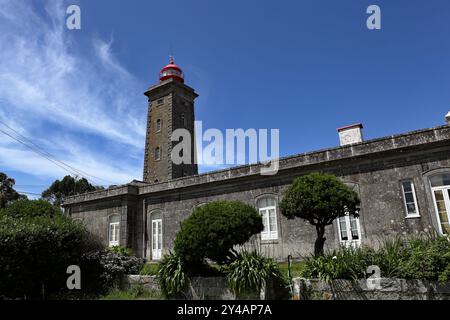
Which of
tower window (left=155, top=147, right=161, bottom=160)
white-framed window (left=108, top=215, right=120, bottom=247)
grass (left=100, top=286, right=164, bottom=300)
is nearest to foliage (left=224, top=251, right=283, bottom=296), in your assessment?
grass (left=100, top=286, right=164, bottom=300)

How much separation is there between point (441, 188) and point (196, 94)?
65.4 ft

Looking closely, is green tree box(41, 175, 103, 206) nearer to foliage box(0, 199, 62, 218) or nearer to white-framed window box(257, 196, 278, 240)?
foliage box(0, 199, 62, 218)

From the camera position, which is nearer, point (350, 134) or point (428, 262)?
point (428, 262)

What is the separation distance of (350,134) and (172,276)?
10.2 m

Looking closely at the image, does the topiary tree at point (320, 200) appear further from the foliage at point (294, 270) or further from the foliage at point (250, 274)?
the foliage at point (250, 274)

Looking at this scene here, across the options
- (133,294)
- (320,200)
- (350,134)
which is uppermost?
(350,134)

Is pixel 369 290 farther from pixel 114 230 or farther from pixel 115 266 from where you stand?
pixel 114 230

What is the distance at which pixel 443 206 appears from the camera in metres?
11.0

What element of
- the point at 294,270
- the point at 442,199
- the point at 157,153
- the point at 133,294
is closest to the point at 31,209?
the point at 133,294

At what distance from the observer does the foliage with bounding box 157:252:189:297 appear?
27.3 ft

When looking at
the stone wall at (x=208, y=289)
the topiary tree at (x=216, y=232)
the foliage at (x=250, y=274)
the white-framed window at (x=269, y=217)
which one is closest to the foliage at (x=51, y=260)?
the stone wall at (x=208, y=289)
